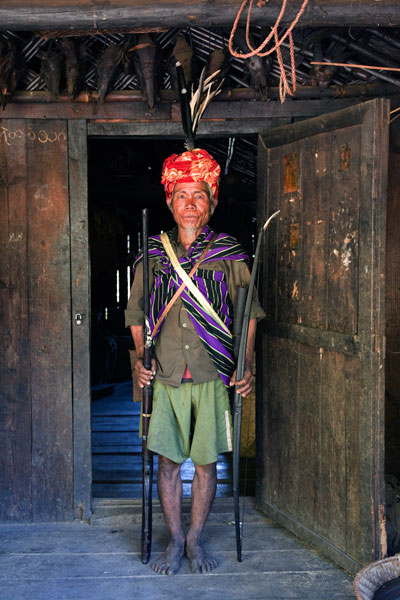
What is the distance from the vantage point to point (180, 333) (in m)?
3.07

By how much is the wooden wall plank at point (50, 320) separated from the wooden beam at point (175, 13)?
851mm

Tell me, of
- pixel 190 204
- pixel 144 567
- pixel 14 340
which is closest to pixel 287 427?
pixel 144 567

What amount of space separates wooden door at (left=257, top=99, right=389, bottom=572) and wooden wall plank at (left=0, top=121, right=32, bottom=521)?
4.57ft

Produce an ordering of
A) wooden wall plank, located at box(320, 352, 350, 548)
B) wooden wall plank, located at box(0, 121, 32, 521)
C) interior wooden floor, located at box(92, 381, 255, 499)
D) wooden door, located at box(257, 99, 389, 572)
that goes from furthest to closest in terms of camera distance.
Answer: interior wooden floor, located at box(92, 381, 255, 499)
wooden wall plank, located at box(0, 121, 32, 521)
wooden wall plank, located at box(320, 352, 350, 548)
wooden door, located at box(257, 99, 389, 572)

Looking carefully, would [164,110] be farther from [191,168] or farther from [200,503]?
[200,503]

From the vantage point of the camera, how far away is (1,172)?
11.8 ft

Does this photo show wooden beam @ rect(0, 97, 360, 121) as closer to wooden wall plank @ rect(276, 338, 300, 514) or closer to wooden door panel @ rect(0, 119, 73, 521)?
wooden door panel @ rect(0, 119, 73, 521)

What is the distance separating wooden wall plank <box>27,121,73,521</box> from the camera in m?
3.60

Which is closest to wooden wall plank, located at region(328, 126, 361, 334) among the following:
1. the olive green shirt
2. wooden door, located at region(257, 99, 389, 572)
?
wooden door, located at region(257, 99, 389, 572)

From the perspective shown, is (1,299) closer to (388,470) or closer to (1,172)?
(1,172)

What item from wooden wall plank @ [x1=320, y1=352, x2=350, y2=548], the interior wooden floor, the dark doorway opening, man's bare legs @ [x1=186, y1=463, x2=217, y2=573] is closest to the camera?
wooden wall plank @ [x1=320, y1=352, x2=350, y2=548]

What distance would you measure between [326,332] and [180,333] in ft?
2.37

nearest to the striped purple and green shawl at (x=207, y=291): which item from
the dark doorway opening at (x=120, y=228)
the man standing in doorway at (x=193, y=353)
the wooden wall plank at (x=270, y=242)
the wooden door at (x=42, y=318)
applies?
the man standing in doorway at (x=193, y=353)

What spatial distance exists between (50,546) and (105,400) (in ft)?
13.1
